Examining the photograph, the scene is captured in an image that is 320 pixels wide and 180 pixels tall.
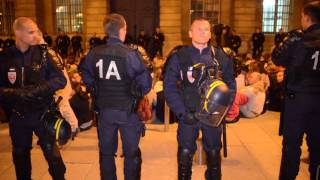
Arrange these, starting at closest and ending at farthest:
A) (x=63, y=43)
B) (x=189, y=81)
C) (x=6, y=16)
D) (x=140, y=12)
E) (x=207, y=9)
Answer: (x=189, y=81) → (x=207, y=9) → (x=63, y=43) → (x=140, y=12) → (x=6, y=16)

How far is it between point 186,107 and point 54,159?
1563 millimetres

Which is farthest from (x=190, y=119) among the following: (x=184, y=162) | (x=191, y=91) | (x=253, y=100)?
(x=253, y=100)

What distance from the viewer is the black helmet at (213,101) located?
359cm

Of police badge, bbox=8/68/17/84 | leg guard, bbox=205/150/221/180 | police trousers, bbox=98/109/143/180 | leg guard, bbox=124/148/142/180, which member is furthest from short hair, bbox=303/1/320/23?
police badge, bbox=8/68/17/84

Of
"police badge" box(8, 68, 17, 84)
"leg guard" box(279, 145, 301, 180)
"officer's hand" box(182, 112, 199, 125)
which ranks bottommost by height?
"leg guard" box(279, 145, 301, 180)

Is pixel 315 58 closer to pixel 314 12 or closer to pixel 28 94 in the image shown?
pixel 314 12

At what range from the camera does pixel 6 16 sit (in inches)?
918

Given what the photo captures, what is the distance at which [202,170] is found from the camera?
5293 millimetres

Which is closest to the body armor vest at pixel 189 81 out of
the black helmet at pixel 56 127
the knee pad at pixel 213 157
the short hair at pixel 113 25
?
the knee pad at pixel 213 157

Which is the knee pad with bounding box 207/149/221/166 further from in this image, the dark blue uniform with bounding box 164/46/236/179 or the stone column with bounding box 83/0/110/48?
the stone column with bounding box 83/0/110/48

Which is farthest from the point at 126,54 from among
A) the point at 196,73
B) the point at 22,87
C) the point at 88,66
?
the point at 22,87

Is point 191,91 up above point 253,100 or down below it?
above

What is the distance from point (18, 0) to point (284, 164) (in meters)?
21.3

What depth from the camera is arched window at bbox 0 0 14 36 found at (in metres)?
23.2
